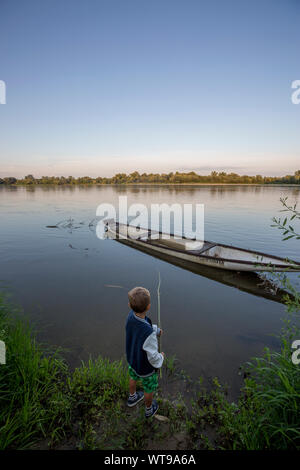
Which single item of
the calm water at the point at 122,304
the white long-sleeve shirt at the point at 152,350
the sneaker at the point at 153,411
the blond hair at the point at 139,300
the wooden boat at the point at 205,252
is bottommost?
the calm water at the point at 122,304

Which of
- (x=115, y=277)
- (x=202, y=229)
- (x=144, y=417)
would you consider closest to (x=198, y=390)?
(x=144, y=417)

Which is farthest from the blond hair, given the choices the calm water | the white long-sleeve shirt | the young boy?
the calm water

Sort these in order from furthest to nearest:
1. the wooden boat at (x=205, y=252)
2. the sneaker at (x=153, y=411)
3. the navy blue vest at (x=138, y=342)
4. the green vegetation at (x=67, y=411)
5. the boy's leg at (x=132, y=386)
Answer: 1. the wooden boat at (x=205, y=252)
2. the boy's leg at (x=132, y=386)
3. the sneaker at (x=153, y=411)
4. the navy blue vest at (x=138, y=342)
5. the green vegetation at (x=67, y=411)

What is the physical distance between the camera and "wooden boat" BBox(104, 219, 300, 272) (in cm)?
921

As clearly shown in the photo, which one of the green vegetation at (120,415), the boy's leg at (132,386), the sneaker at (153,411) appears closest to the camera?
the green vegetation at (120,415)

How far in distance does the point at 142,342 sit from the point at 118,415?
4.43 feet

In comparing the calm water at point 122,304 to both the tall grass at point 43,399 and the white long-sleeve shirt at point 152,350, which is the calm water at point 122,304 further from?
the white long-sleeve shirt at point 152,350

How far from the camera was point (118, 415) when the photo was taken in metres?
3.13

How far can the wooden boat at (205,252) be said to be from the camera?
30.2 ft

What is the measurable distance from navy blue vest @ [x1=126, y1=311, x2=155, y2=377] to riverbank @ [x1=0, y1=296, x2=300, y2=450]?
2.71 ft

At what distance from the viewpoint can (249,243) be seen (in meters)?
17.1

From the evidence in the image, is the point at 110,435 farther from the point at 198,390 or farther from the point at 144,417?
the point at 198,390

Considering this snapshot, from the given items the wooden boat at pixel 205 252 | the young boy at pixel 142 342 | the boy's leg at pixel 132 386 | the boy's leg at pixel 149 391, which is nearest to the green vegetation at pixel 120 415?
the boy's leg at pixel 149 391

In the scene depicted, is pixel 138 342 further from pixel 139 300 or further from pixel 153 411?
pixel 153 411
